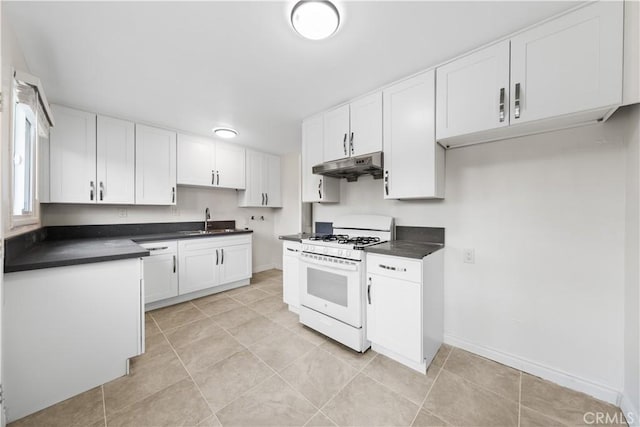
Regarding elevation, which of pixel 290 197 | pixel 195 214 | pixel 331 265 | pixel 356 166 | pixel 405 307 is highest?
pixel 356 166

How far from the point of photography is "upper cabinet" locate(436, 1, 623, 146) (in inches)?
49.4

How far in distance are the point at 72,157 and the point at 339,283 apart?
125 inches

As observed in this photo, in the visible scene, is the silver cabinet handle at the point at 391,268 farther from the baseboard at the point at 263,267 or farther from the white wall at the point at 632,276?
the baseboard at the point at 263,267

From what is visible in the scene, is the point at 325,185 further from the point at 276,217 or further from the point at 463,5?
the point at 276,217

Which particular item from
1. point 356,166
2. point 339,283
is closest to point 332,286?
point 339,283

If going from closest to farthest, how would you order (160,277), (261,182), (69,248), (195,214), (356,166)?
(69,248)
(356,166)
(160,277)
(195,214)
(261,182)

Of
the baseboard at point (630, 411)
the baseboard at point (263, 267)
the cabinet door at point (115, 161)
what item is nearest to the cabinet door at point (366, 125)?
the baseboard at point (630, 411)

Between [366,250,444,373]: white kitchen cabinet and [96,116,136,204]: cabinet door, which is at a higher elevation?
[96,116,136,204]: cabinet door

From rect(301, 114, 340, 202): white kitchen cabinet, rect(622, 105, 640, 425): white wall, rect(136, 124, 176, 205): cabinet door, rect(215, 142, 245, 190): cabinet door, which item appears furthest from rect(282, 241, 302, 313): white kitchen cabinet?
rect(622, 105, 640, 425): white wall

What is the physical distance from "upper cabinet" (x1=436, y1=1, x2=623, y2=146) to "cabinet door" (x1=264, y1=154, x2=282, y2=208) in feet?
10.4

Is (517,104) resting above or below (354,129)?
below

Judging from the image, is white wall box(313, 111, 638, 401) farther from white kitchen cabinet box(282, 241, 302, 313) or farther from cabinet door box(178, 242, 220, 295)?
cabinet door box(178, 242, 220, 295)

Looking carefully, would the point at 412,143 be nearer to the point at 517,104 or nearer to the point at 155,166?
the point at 517,104

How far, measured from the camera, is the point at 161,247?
111 inches
